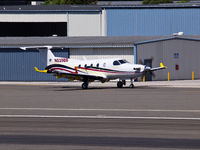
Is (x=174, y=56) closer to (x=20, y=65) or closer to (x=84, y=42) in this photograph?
(x=84, y=42)

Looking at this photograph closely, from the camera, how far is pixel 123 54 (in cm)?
4584

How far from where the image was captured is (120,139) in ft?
42.7

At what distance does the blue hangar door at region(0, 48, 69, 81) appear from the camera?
154 ft

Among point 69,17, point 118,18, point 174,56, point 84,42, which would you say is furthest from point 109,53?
point 69,17

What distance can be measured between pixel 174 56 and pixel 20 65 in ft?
48.2

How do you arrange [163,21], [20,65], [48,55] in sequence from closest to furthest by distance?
1. [48,55]
2. [20,65]
3. [163,21]

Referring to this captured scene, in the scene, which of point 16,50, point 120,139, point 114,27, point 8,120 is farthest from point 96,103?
point 114,27

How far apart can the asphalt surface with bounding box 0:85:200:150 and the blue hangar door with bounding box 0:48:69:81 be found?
21697mm

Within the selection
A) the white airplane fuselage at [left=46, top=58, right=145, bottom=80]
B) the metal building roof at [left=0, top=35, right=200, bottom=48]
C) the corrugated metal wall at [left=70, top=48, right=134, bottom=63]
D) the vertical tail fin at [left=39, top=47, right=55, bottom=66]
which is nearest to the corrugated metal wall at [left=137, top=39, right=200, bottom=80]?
the metal building roof at [left=0, top=35, right=200, bottom=48]

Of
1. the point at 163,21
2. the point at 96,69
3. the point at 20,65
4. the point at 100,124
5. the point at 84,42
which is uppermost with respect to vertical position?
the point at 163,21

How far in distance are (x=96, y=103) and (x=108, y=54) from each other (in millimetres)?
21991

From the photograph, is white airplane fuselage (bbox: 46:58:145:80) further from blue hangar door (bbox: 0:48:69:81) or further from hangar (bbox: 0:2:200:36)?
hangar (bbox: 0:2:200:36)

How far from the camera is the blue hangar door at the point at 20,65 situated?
47.0 metres

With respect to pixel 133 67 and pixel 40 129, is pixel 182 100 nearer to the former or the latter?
pixel 133 67
